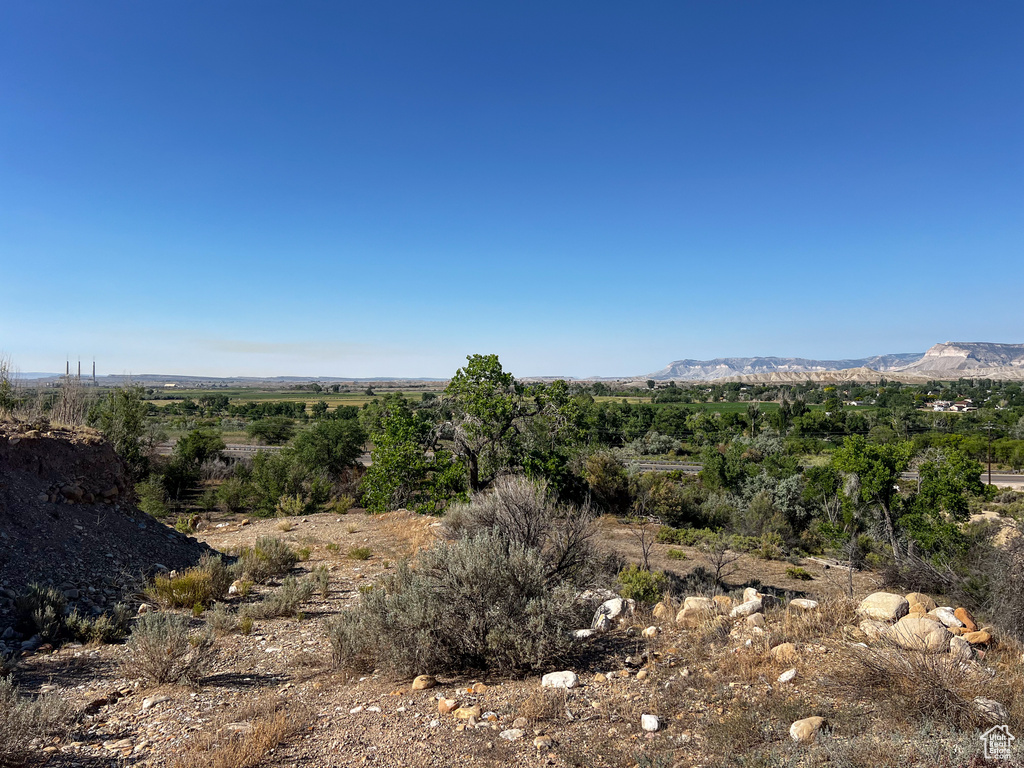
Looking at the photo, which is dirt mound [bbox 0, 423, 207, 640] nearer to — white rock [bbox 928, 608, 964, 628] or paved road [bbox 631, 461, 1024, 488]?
Answer: white rock [bbox 928, 608, 964, 628]

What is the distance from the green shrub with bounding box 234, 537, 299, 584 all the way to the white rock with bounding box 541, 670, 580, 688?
6613 millimetres

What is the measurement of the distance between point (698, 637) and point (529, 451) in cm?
699

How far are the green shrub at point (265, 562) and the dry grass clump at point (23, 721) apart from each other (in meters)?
4.93

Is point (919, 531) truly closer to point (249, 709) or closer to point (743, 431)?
point (249, 709)

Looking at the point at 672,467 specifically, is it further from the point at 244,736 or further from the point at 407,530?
the point at 244,736

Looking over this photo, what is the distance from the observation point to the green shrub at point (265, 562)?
31.4 ft

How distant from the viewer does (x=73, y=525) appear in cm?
925

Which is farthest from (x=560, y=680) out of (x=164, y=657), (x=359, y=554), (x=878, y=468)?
(x=878, y=468)

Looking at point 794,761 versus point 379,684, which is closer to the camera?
point 794,761

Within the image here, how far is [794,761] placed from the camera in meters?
3.41

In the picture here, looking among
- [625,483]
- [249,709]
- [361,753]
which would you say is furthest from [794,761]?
[625,483]

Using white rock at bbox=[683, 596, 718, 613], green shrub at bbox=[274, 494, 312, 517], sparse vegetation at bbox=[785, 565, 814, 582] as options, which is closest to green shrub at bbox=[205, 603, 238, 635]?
white rock at bbox=[683, 596, 718, 613]

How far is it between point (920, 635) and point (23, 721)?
292 inches

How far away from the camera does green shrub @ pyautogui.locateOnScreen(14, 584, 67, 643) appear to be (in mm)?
6562
